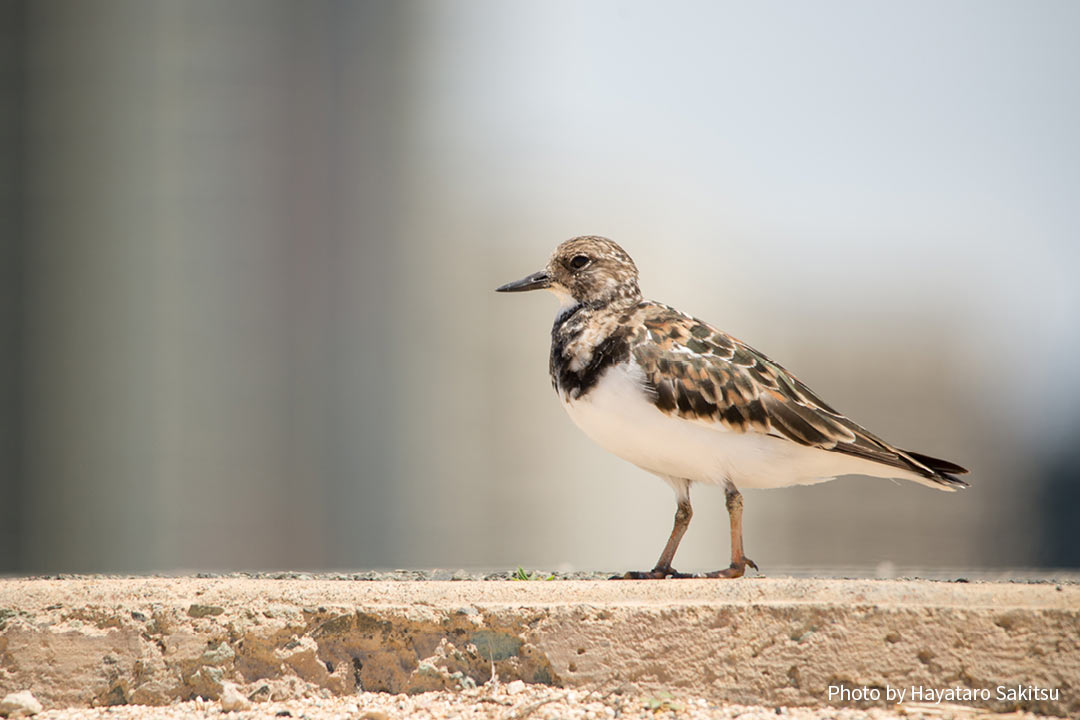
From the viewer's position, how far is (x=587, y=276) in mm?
4012

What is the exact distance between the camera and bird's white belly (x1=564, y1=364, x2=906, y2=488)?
351cm

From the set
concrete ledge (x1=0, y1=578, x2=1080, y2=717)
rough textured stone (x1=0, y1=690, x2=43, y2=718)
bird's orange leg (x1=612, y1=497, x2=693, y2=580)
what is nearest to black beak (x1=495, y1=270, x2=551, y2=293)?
bird's orange leg (x1=612, y1=497, x2=693, y2=580)

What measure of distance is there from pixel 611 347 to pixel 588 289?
1.40ft

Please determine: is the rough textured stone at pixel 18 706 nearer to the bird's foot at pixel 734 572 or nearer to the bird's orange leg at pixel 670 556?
the bird's orange leg at pixel 670 556

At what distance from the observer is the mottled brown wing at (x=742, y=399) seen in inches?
138

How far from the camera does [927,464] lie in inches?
147

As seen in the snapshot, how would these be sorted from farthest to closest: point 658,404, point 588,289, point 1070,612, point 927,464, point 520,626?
1. point 588,289
2. point 927,464
3. point 658,404
4. point 520,626
5. point 1070,612

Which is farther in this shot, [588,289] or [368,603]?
[588,289]

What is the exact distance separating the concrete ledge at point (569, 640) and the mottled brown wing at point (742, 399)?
2.47ft

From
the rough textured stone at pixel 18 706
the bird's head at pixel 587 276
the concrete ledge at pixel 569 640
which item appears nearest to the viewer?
the concrete ledge at pixel 569 640

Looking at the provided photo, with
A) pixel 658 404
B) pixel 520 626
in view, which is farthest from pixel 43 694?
pixel 658 404

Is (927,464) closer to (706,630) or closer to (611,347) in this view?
(611,347)

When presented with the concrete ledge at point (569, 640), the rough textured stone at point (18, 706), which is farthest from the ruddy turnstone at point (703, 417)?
the rough textured stone at point (18, 706)

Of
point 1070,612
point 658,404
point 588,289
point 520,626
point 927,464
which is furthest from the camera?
point 588,289
